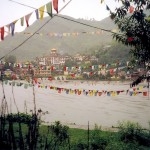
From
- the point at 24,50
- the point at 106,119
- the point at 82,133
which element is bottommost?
the point at 106,119

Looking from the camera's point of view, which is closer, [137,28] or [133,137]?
[137,28]

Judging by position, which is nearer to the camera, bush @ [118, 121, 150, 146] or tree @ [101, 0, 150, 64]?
tree @ [101, 0, 150, 64]

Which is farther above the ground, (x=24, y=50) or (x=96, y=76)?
(x=24, y=50)

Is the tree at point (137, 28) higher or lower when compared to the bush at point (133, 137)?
higher

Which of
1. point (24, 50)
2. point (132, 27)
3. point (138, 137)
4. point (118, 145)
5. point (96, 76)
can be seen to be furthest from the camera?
point (24, 50)

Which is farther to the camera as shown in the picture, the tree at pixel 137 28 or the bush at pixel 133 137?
the bush at pixel 133 137

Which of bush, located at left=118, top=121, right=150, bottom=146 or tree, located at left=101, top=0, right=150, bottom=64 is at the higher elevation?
tree, located at left=101, top=0, right=150, bottom=64

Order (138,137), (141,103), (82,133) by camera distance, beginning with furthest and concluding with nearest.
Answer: (141,103)
(82,133)
(138,137)

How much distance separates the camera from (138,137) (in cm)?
1199

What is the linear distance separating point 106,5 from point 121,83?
6028 cm

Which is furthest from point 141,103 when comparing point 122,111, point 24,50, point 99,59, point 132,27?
point 24,50

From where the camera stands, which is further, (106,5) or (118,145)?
(118,145)

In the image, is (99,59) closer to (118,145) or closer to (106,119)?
(106,119)

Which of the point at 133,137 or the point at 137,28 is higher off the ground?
the point at 137,28
